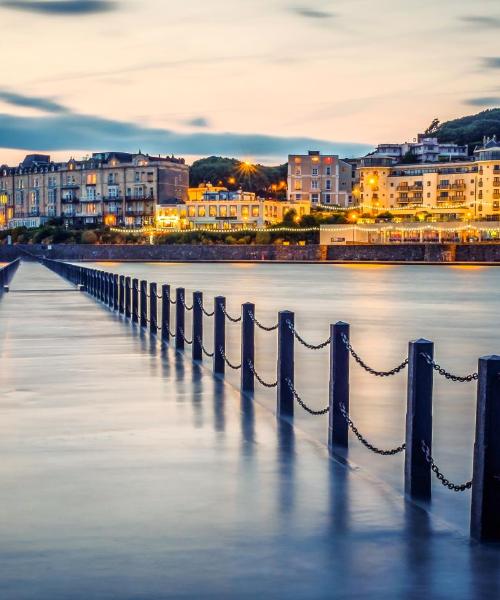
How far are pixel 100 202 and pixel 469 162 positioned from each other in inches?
2459

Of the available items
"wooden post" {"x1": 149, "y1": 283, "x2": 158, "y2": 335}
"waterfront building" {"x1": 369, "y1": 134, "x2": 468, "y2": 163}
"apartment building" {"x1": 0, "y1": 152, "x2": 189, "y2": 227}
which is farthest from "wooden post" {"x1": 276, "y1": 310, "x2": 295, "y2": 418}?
"waterfront building" {"x1": 369, "y1": 134, "x2": 468, "y2": 163}

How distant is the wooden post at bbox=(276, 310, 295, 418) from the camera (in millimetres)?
10273

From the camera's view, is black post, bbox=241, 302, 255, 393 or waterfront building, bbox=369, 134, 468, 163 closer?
black post, bbox=241, 302, 255, 393

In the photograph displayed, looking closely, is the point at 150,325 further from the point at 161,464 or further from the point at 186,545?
the point at 186,545

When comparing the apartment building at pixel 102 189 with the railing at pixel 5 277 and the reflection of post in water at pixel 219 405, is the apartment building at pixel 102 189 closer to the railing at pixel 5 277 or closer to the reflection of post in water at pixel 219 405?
the railing at pixel 5 277

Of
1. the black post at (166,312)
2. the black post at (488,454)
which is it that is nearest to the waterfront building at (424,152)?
the black post at (166,312)

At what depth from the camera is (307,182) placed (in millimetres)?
177250

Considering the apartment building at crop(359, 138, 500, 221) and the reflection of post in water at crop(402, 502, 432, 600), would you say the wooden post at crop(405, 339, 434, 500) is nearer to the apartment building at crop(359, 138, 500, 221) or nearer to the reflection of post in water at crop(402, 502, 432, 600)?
the reflection of post in water at crop(402, 502, 432, 600)

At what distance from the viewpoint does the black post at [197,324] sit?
51.3ft

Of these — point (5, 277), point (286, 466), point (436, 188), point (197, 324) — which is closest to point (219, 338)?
point (197, 324)

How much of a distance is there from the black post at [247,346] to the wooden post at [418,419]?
5.23 m

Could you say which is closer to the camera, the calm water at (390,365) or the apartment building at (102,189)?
the calm water at (390,365)

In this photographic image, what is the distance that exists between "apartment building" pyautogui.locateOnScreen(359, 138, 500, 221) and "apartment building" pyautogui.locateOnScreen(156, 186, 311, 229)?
13.1 m

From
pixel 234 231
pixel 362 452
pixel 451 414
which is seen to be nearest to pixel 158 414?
pixel 362 452
